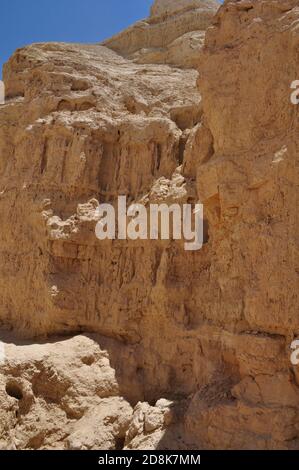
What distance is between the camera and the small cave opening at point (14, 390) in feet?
29.1

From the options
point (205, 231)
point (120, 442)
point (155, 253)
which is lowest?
point (120, 442)

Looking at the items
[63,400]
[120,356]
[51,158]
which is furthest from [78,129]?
[63,400]

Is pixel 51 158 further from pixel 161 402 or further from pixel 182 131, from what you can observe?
pixel 161 402

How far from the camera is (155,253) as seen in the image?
32.9 feet

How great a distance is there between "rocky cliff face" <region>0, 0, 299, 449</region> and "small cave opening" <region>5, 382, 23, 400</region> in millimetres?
38

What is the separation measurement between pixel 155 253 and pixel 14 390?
4.02 meters

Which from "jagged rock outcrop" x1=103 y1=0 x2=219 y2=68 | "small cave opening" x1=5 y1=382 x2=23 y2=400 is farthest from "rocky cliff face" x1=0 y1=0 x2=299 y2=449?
"jagged rock outcrop" x1=103 y1=0 x2=219 y2=68

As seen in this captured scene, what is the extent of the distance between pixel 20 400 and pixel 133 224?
4.38 metres

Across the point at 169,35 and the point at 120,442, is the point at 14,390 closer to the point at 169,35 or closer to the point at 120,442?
the point at 120,442

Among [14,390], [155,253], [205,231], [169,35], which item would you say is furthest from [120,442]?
[169,35]

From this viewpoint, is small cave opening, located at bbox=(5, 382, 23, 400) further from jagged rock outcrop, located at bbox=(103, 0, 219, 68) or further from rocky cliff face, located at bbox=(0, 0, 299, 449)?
jagged rock outcrop, located at bbox=(103, 0, 219, 68)

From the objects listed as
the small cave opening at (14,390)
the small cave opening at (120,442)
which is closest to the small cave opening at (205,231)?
the small cave opening at (120,442)

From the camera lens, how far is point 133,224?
10398mm

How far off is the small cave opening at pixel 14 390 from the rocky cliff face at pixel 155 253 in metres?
0.04
